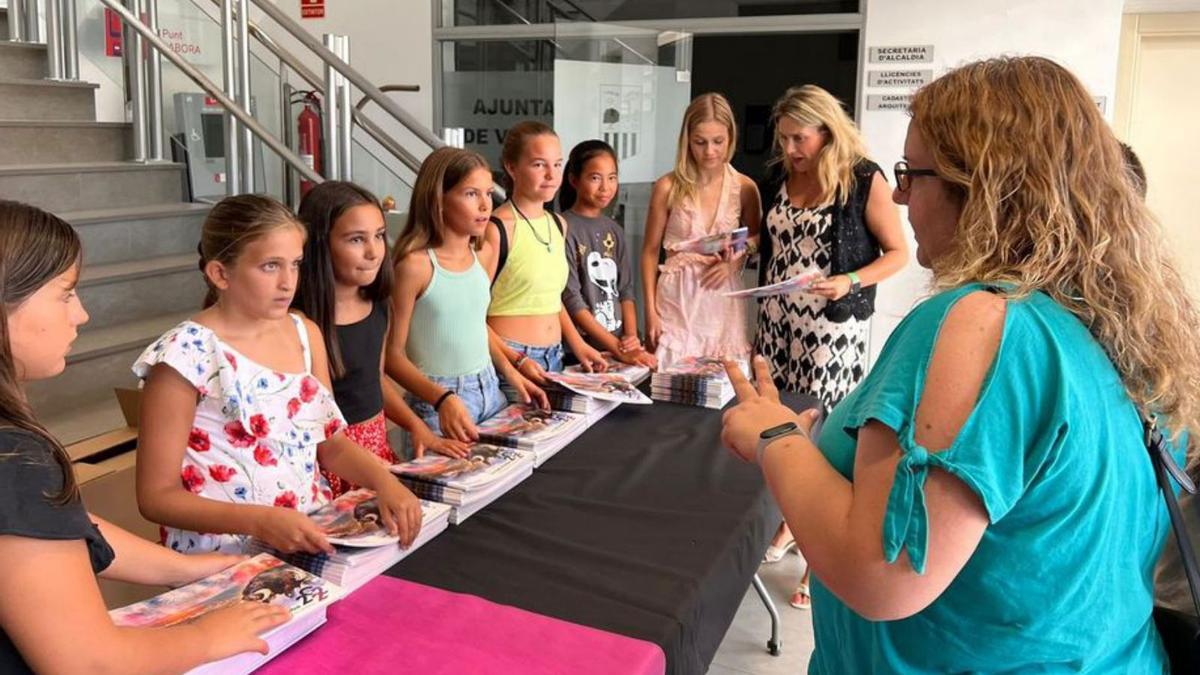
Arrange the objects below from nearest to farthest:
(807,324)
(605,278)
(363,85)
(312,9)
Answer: (807,324) < (605,278) < (363,85) < (312,9)

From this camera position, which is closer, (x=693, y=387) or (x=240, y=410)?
(x=240, y=410)

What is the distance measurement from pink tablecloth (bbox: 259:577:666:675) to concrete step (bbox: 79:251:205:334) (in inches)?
108

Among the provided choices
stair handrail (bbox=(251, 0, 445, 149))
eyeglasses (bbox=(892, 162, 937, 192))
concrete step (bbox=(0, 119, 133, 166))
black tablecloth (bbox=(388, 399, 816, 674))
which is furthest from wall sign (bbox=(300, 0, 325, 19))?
eyeglasses (bbox=(892, 162, 937, 192))

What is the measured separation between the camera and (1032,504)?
934 millimetres

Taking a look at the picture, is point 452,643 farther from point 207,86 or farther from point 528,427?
point 207,86

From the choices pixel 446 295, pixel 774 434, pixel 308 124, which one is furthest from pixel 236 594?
pixel 308 124

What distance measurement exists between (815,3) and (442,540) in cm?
462

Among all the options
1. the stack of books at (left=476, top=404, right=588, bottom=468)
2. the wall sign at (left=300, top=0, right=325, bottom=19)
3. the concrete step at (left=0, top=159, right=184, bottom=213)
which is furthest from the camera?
the wall sign at (left=300, top=0, right=325, bottom=19)

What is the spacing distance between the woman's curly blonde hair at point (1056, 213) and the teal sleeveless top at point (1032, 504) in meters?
0.03

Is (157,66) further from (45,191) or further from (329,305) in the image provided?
(329,305)

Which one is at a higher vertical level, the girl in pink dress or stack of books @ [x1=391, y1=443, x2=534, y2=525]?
the girl in pink dress

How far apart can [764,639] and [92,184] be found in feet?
11.2

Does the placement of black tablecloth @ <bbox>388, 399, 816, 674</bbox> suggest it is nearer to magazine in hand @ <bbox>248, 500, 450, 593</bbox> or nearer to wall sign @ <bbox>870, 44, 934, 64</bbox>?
magazine in hand @ <bbox>248, 500, 450, 593</bbox>

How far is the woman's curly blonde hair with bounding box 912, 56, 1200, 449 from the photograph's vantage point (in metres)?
0.95
